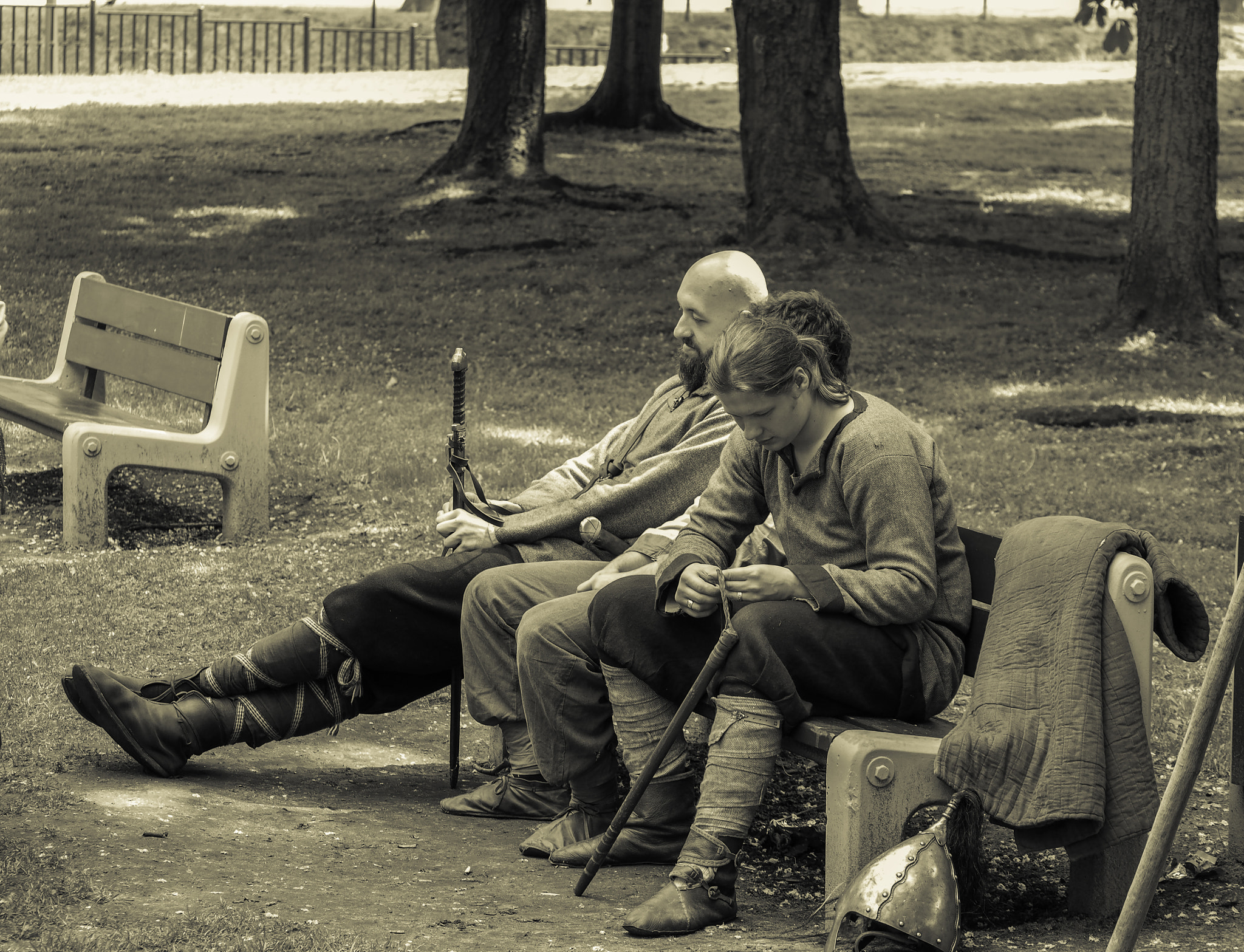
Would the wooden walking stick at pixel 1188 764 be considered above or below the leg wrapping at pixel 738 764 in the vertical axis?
above

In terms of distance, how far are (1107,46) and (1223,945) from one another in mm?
11617

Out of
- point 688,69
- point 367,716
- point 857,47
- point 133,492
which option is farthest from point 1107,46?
point 857,47

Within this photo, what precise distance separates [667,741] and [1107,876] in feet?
3.03

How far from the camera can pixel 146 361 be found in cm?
669

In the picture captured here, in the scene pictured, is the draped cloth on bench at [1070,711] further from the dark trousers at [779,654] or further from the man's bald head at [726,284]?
the man's bald head at [726,284]

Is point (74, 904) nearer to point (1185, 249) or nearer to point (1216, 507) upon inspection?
point (1216, 507)

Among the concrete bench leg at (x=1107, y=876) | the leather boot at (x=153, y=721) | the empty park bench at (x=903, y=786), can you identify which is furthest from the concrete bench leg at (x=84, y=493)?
the concrete bench leg at (x=1107, y=876)

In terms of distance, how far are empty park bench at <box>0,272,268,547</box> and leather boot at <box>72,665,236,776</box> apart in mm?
2345

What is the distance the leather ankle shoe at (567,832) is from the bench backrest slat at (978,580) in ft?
3.00

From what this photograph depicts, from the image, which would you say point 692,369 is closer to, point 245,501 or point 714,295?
point 714,295

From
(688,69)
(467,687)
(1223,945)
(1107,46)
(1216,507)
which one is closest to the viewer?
(1223,945)

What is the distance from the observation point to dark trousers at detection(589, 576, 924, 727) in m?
3.10

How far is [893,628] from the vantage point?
3.18m

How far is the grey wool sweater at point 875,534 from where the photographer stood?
3.12m
